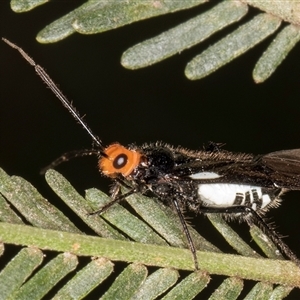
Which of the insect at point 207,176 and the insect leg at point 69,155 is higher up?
the insect leg at point 69,155

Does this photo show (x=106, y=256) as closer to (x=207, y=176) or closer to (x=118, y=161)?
(x=118, y=161)

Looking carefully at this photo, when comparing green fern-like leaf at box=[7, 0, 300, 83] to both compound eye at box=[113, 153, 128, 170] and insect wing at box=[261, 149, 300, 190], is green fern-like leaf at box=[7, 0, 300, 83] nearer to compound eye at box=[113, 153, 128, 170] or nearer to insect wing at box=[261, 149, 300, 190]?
compound eye at box=[113, 153, 128, 170]

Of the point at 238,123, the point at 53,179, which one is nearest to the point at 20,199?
the point at 53,179

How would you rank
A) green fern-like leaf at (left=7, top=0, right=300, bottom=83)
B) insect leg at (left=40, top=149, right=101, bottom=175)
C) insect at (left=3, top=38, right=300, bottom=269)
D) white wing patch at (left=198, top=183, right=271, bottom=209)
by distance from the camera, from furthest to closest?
white wing patch at (left=198, top=183, right=271, bottom=209), insect at (left=3, top=38, right=300, bottom=269), insect leg at (left=40, top=149, right=101, bottom=175), green fern-like leaf at (left=7, top=0, right=300, bottom=83)

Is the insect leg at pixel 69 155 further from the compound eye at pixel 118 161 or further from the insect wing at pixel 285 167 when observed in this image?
the insect wing at pixel 285 167

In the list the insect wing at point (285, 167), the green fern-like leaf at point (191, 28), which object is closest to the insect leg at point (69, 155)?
the green fern-like leaf at point (191, 28)

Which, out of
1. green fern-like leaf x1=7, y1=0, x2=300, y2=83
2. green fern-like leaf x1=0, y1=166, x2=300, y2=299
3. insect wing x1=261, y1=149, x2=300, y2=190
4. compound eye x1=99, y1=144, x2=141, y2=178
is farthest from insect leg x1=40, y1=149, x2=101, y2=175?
insect wing x1=261, y1=149, x2=300, y2=190

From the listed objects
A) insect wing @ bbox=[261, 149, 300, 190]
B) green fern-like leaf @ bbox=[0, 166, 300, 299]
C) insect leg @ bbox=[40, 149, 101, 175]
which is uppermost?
insect leg @ bbox=[40, 149, 101, 175]
